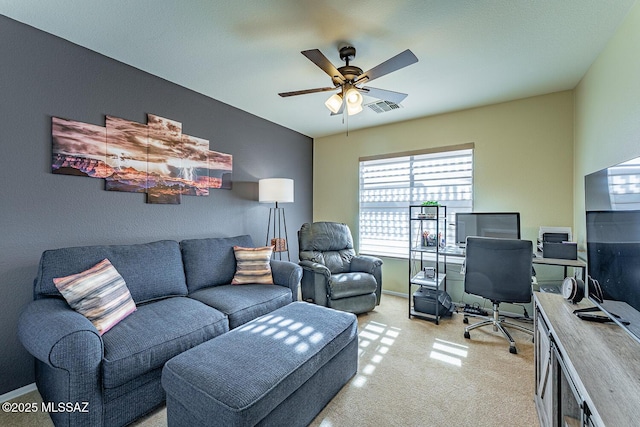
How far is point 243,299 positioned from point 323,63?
1.98m

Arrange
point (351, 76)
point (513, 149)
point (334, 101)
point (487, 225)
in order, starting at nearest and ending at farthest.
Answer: point (351, 76) → point (334, 101) → point (487, 225) → point (513, 149)

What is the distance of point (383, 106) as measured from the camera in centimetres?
337

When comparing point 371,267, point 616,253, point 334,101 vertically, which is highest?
point 334,101

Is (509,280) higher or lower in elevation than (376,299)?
higher

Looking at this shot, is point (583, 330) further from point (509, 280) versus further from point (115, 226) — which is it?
point (115, 226)

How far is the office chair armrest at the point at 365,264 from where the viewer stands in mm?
3434

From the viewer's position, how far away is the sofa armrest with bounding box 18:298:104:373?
53.4 inches

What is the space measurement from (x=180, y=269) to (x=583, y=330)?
281cm

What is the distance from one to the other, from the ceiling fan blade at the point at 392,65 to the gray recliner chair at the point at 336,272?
6.58ft

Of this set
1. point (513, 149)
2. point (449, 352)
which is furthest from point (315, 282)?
point (513, 149)

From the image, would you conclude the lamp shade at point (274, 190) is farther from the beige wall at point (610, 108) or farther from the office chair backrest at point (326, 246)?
the beige wall at point (610, 108)

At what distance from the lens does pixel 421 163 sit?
12.6ft

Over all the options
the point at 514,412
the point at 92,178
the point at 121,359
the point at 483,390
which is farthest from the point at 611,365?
the point at 92,178

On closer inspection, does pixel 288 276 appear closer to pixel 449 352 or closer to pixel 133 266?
pixel 133 266
